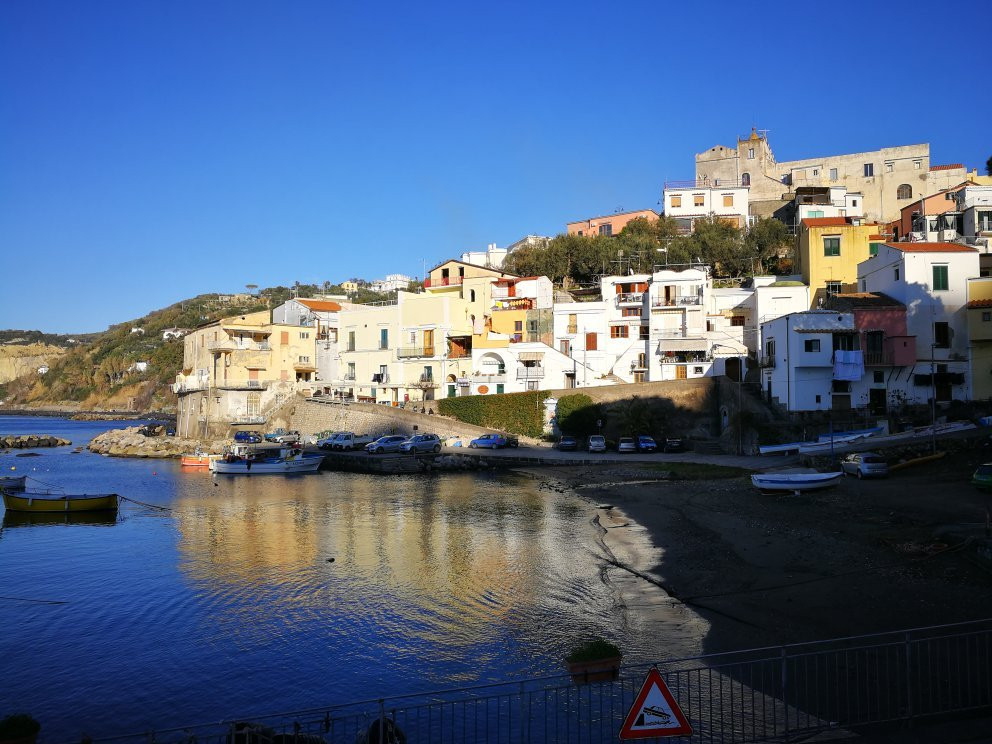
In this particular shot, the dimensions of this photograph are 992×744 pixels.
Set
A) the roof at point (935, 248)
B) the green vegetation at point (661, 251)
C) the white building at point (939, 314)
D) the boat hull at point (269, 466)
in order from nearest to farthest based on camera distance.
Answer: the white building at point (939, 314), the roof at point (935, 248), the boat hull at point (269, 466), the green vegetation at point (661, 251)

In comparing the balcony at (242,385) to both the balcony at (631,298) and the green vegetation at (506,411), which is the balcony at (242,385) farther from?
the balcony at (631,298)

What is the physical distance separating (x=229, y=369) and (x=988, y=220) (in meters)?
64.0

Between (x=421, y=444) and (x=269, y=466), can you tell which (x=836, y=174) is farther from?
(x=269, y=466)

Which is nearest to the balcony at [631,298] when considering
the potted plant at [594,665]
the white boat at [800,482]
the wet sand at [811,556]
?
the wet sand at [811,556]

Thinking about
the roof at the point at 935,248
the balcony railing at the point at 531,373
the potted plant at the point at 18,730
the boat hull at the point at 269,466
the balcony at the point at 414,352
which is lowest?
the boat hull at the point at 269,466

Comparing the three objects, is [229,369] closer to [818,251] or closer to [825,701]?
[818,251]

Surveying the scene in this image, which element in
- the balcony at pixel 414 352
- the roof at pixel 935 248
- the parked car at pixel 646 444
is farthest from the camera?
the balcony at pixel 414 352

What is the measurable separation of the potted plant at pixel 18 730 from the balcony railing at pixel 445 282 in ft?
202

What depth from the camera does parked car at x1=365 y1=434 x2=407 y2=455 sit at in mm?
51938

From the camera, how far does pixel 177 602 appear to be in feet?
64.7

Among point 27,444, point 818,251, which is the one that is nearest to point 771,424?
point 818,251

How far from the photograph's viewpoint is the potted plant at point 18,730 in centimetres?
879

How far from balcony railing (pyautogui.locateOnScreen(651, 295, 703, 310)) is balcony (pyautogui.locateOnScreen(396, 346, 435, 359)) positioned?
2008 centimetres

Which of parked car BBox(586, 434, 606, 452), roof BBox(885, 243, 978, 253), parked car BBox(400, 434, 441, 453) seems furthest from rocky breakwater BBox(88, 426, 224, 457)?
roof BBox(885, 243, 978, 253)
